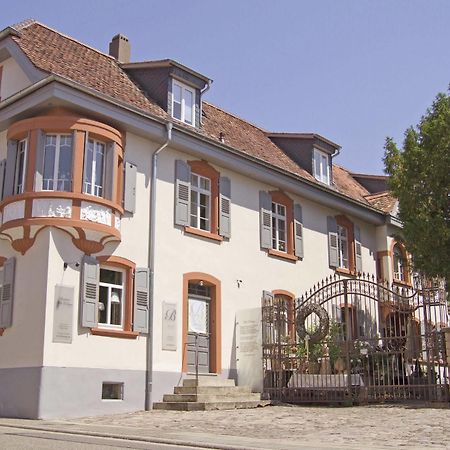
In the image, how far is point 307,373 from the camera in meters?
19.3

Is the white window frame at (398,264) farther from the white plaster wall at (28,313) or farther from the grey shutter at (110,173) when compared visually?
the white plaster wall at (28,313)

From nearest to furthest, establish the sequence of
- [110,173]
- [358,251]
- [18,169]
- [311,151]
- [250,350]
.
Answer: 1. [110,173]
2. [18,169]
3. [250,350]
4. [311,151]
5. [358,251]

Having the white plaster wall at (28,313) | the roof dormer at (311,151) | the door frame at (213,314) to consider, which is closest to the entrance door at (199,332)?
the door frame at (213,314)

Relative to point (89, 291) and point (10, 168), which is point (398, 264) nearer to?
point (89, 291)

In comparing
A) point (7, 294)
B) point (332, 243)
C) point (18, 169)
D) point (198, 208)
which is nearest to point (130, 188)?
point (18, 169)

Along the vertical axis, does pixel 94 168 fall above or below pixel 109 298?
above

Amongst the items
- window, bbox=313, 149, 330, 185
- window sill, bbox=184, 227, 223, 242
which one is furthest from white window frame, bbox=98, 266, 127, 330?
window, bbox=313, 149, 330, 185

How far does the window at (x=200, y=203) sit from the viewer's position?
19688 mm

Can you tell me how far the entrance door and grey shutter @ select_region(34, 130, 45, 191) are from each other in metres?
5.22

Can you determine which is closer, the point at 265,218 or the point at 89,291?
the point at 89,291

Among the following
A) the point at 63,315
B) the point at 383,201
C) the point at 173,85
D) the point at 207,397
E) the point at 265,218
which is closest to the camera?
the point at 63,315

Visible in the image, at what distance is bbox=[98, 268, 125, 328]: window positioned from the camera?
16.7 m

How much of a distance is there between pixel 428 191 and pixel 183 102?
7.31m

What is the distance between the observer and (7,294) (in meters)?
16.5
